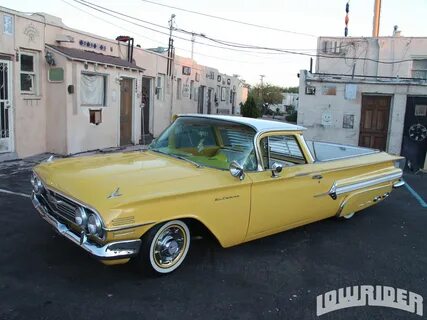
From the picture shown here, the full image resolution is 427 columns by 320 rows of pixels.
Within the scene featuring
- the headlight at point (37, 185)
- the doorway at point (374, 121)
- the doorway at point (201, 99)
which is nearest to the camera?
the headlight at point (37, 185)

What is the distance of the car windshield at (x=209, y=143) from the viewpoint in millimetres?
4512

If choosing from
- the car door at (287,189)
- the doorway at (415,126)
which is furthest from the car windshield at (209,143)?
the doorway at (415,126)

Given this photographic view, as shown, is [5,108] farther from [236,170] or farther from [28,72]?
[236,170]

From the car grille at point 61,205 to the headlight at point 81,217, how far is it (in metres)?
0.08

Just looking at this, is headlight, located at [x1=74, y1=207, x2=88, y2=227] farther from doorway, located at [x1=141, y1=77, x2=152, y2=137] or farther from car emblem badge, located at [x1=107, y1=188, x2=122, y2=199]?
doorway, located at [x1=141, y1=77, x2=152, y2=137]

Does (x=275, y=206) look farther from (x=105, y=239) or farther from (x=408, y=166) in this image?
(x=408, y=166)

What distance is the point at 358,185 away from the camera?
5699 millimetres

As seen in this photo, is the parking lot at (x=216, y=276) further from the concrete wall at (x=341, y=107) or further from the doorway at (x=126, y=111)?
the concrete wall at (x=341, y=107)

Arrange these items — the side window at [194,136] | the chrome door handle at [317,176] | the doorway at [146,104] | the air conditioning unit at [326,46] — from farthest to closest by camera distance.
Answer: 1. the air conditioning unit at [326,46]
2. the doorway at [146,104]
3. the chrome door handle at [317,176]
4. the side window at [194,136]

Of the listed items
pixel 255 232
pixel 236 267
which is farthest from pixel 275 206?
pixel 236 267

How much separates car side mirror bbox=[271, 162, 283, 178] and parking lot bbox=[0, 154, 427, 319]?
2.95ft

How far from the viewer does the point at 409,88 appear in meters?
12.9

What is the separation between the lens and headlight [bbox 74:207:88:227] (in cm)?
348

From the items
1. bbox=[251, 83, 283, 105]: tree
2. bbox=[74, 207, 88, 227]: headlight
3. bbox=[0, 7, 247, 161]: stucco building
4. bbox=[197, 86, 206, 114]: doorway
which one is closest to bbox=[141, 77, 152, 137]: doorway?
bbox=[0, 7, 247, 161]: stucco building
